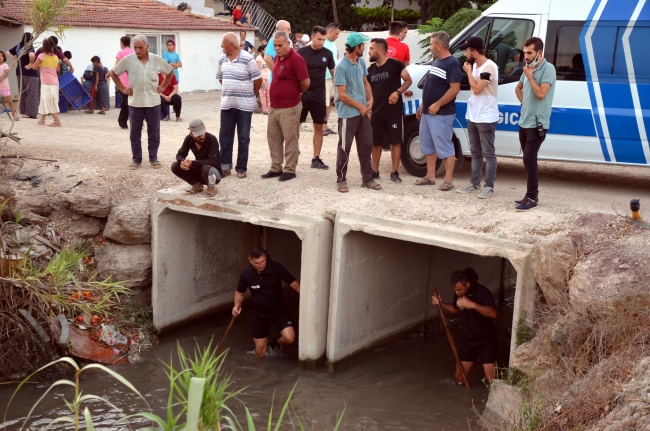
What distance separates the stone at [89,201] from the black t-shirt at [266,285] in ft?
7.77

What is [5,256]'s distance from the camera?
9.11 metres

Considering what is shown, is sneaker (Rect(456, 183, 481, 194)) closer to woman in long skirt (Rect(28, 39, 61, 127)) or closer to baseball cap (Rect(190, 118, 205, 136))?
baseball cap (Rect(190, 118, 205, 136))

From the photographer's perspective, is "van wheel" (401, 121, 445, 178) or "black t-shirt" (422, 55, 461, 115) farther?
"van wheel" (401, 121, 445, 178)

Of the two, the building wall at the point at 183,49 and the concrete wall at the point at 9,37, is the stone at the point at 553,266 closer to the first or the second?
the building wall at the point at 183,49

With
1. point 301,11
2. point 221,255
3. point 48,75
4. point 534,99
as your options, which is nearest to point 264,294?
point 221,255

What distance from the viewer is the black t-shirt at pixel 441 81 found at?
924 cm

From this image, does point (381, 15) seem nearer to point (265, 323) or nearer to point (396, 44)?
point (396, 44)

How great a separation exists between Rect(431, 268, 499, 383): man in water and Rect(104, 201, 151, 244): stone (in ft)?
13.5

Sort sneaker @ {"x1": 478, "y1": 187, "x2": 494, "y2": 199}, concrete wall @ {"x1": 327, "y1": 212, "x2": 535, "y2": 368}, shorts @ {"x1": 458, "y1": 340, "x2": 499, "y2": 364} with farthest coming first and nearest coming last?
sneaker @ {"x1": 478, "y1": 187, "x2": 494, "y2": 199} < shorts @ {"x1": 458, "y1": 340, "x2": 499, "y2": 364} < concrete wall @ {"x1": 327, "y1": 212, "x2": 535, "y2": 368}

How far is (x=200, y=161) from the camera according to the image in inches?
377

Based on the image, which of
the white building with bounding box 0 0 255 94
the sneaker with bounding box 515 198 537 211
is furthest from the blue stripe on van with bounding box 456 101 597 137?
the white building with bounding box 0 0 255 94

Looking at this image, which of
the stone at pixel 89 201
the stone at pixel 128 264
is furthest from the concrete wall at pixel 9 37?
the stone at pixel 128 264

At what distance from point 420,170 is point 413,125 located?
64 cm

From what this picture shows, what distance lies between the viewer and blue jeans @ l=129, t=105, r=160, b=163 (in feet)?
35.1
